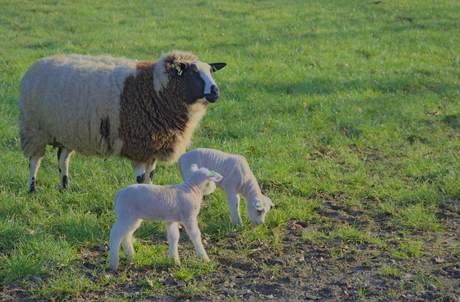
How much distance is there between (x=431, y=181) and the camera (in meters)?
7.17

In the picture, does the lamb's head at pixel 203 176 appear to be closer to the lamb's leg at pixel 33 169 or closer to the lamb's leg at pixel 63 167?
the lamb's leg at pixel 63 167

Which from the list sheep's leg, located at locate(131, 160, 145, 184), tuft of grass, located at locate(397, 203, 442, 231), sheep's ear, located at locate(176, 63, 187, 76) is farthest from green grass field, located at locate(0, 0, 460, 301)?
sheep's ear, located at locate(176, 63, 187, 76)

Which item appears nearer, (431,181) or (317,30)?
(431,181)

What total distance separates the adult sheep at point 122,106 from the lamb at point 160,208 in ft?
4.81

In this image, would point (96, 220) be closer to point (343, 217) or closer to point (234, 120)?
point (343, 217)

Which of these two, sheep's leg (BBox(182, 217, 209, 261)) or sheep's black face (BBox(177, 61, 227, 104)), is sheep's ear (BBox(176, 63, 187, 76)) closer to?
sheep's black face (BBox(177, 61, 227, 104))

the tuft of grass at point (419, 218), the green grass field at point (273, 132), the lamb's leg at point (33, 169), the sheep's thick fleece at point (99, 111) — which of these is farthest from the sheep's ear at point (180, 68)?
the tuft of grass at point (419, 218)

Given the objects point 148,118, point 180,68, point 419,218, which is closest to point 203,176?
point 148,118

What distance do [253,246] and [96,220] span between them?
1824 millimetres

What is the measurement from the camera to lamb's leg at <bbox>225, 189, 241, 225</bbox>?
577 centimetres

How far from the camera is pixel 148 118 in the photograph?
6.37 metres

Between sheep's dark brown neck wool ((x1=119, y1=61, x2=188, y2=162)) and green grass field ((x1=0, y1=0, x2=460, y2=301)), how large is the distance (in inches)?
30.0

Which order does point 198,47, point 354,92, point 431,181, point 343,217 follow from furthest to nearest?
point 198,47
point 354,92
point 431,181
point 343,217

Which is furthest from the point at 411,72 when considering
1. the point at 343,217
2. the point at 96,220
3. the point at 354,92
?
the point at 96,220
